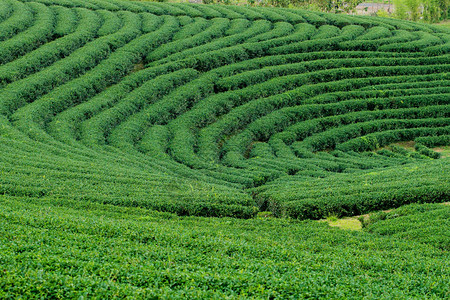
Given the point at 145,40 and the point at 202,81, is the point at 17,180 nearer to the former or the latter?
the point at 202,81

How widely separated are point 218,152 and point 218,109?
5.29 metres

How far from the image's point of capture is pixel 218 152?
27969 millimetres

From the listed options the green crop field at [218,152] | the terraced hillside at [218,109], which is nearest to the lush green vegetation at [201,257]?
the green crop field at [218,152]

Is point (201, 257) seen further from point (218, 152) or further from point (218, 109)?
point (218, 109)

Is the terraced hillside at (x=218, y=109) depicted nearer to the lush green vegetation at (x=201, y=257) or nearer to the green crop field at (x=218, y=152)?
the green crop field at (x=218, y=152)

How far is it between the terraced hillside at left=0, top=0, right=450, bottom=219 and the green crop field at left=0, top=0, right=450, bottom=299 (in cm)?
14

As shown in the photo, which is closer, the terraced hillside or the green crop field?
the green crop field

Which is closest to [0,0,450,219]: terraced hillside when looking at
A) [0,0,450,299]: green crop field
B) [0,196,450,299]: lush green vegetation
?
[0,0,450,299]: green crop field

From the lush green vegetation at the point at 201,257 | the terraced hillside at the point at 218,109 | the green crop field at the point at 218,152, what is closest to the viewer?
the lush green vegetation at the point at 201,257

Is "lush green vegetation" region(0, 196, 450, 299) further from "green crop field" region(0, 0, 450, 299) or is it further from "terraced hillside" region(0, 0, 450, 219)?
"terraced hillside" region(0, 0, 450, 219)

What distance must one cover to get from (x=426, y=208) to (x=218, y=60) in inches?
991

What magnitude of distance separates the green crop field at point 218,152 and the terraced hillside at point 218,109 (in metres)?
0.14

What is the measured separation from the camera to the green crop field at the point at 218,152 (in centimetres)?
930

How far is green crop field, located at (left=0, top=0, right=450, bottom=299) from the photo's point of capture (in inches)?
366
